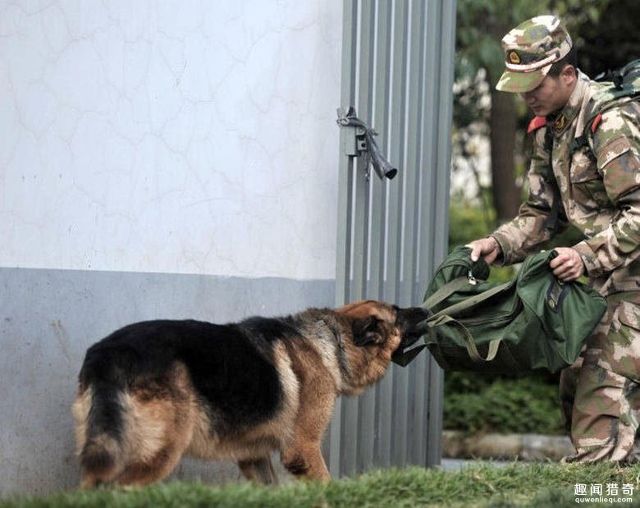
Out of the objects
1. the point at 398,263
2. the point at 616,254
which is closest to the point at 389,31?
the point at 398,263

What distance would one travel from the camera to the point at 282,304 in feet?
22.1

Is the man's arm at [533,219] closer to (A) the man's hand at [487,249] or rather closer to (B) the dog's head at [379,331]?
(A) the man's hand at [487,249]

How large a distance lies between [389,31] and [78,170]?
2.55 meters

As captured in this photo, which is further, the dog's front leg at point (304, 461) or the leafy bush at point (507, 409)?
the leafy bush at point (507, 409)

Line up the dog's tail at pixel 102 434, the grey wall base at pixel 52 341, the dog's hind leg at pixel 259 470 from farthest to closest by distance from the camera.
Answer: the dog's hind leg at pixel 259 470 → the grey wall base at pixel 52 341 → the dog's tail at pixel 102 434

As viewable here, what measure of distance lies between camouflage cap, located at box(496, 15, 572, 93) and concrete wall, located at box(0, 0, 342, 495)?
1271mm

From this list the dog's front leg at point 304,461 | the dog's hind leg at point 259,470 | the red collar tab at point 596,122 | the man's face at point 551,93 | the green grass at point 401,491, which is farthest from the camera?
the man's face at point 551,93

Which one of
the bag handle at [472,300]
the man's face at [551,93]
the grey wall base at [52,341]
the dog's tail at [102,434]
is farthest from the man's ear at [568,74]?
the dog's tail at [102,434]

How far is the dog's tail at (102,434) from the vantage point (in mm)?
4660

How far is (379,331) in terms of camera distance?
6031 mm

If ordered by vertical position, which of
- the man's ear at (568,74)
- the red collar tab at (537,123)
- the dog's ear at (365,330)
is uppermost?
the man's ear at (568,74)

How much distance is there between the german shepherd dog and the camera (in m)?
4.78

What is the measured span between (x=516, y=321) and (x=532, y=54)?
146cm

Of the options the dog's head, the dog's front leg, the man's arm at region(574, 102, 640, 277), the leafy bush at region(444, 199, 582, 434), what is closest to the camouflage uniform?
the man's arm at region(574, 102, 640, 277)
